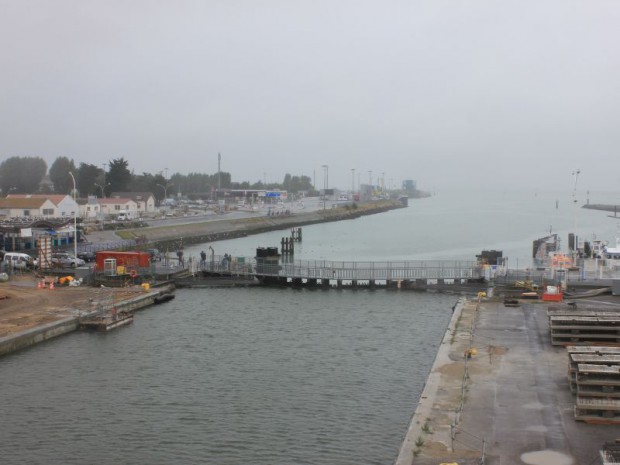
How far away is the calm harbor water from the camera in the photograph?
16.4m

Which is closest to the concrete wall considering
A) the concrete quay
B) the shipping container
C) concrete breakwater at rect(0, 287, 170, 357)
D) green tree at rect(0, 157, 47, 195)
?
concrete breakwater at rect(0, 287, 170, 357)

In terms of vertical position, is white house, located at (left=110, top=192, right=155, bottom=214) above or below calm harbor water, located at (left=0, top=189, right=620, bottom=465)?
above

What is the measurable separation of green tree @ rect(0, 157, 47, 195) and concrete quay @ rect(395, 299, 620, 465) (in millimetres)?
143013

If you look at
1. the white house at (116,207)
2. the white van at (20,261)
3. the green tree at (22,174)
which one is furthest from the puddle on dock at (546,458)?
the green tree at (22,174)

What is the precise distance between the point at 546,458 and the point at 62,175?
499 ft

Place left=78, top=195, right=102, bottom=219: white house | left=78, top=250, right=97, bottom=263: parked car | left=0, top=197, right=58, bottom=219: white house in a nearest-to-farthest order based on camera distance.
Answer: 1. left=78, top=250, right=97, bottom=263: parked car
2. left=0, top=197, right=58, bottom=219: white house
3. left=78, top=195, right=102, bottom=219: white house

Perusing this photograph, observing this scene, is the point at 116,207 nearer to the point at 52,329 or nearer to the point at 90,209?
the point at 90,209

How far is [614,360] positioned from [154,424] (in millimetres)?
10936

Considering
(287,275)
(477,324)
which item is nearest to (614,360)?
(477,324)

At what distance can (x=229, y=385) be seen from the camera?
21.1 meters

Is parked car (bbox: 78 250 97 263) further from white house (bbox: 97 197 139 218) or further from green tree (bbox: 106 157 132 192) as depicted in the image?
green tree (bbox: 106 157 132 192)

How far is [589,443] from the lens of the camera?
13414mm

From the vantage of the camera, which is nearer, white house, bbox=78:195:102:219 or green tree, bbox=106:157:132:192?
white house, bbox=78:195:102:219

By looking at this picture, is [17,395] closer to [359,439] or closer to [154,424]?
[154,424]
